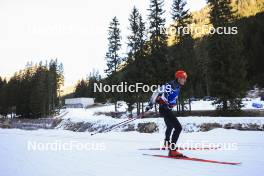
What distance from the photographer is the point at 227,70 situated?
31.3m

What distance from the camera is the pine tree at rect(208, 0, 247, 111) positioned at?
1209 inches

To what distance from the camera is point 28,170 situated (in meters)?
5.71

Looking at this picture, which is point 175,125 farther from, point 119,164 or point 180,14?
point 180,14

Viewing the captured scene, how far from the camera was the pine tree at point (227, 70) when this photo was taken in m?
30.7

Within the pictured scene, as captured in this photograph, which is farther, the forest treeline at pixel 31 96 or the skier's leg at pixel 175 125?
the forest treeline at pixel 31 96

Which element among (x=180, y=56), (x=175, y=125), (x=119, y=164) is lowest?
(x=119, y=164)

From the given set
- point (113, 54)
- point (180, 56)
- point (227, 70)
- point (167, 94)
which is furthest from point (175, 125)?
point (113, 54)

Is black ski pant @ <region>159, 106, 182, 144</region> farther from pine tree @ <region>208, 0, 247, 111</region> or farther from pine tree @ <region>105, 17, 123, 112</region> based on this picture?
pine tree @ <region>105, 17, 123, 112</region>

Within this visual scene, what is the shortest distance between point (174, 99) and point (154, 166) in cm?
215

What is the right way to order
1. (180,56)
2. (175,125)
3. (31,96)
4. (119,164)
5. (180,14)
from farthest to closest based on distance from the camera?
(31,96), (180,14), (180,56), (175,125), (119,164)

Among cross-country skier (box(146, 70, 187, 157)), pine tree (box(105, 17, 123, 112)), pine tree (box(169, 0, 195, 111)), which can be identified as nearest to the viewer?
cross-country skier (box(146, 70, 187, 157))

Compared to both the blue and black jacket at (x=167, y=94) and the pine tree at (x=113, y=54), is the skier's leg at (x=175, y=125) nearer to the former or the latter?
the blue and black jacket at (x=167, y=94)

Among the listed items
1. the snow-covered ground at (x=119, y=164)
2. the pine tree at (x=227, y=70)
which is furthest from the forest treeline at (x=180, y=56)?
the snow-covered ground at (x=119, y=164)

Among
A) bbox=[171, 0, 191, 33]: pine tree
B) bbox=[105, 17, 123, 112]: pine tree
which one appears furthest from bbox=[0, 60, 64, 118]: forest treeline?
bbox=[171, 0, 191, 33]: pine tree
